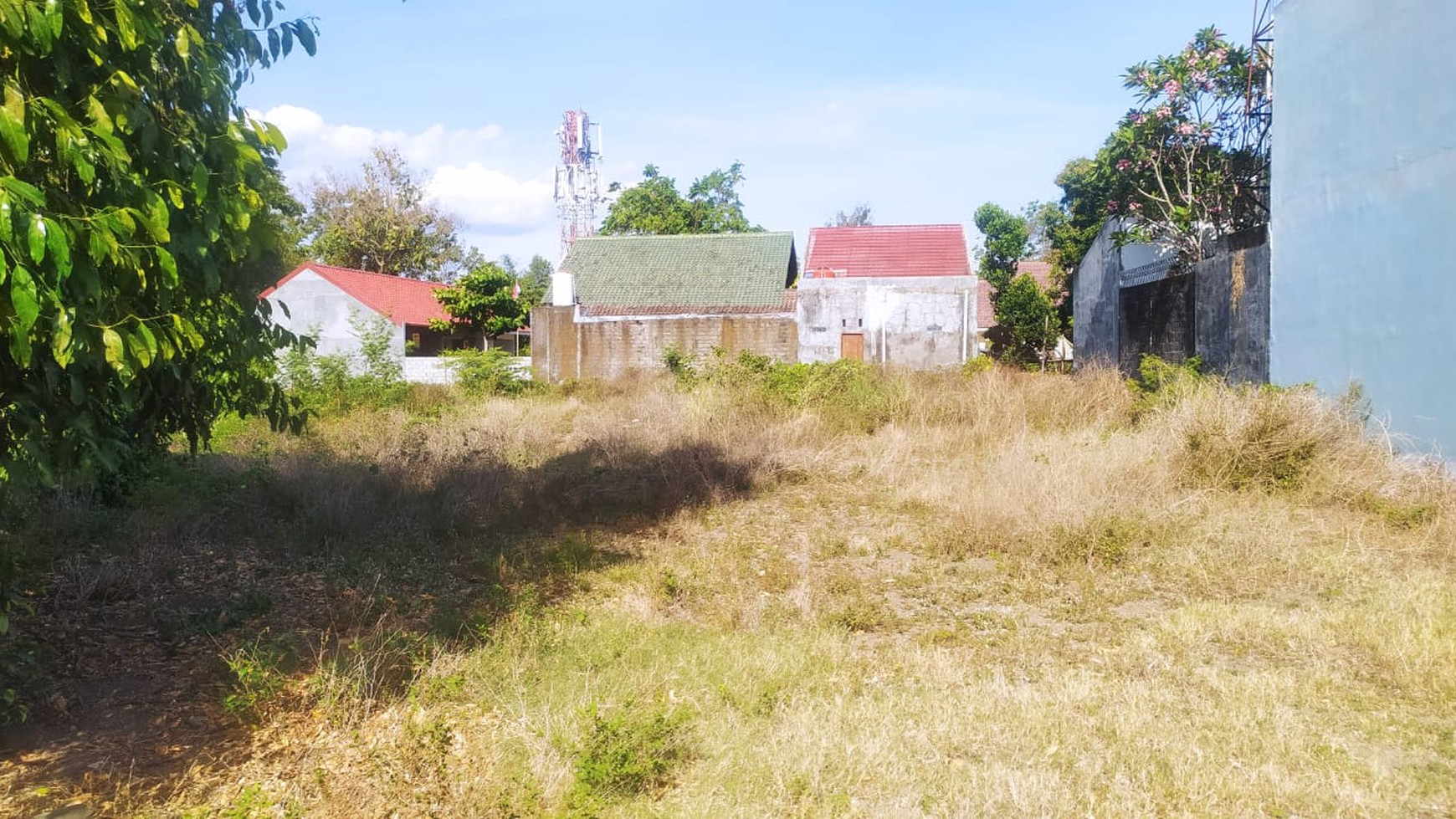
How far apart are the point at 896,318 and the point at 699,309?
517 centimetres

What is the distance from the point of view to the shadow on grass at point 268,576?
3.82 meters

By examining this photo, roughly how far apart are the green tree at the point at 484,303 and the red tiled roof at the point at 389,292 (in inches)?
45.4

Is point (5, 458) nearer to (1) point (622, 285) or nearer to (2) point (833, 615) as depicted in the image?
(2) point (833, 615)

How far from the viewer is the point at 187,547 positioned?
21.4 feet

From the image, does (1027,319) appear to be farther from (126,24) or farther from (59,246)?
(59,246)

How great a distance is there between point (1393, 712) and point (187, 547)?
6.94m

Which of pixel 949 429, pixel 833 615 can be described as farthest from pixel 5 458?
pixel 949 429

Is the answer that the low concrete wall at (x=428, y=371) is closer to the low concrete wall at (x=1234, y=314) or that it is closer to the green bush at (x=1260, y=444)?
the low concrete wall at (x=1234, y=314)

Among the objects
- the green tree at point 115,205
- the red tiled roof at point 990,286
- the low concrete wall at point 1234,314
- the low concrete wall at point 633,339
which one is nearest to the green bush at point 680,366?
the low concrete wall at point 633,339

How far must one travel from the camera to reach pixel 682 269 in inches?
1035

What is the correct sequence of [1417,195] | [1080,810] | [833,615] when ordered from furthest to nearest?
[1417,195] < [833,615] < [1080,810]

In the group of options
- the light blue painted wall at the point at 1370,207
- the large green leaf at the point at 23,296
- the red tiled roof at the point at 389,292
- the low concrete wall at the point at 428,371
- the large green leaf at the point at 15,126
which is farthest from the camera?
the red tiled roof at the point at 389,292

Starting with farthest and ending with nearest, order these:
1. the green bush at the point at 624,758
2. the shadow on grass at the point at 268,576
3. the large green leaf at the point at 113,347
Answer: the shadow on grass at the point at 268,576 → the green bush at the point at 624,758 → the large green leaf at the point at 113,347

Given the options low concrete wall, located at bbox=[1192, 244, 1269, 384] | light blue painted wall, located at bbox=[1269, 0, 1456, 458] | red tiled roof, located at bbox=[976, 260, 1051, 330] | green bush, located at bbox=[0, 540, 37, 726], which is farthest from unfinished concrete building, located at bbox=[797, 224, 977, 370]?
green bush, located at bbox=[0, 540, 37, 726]
